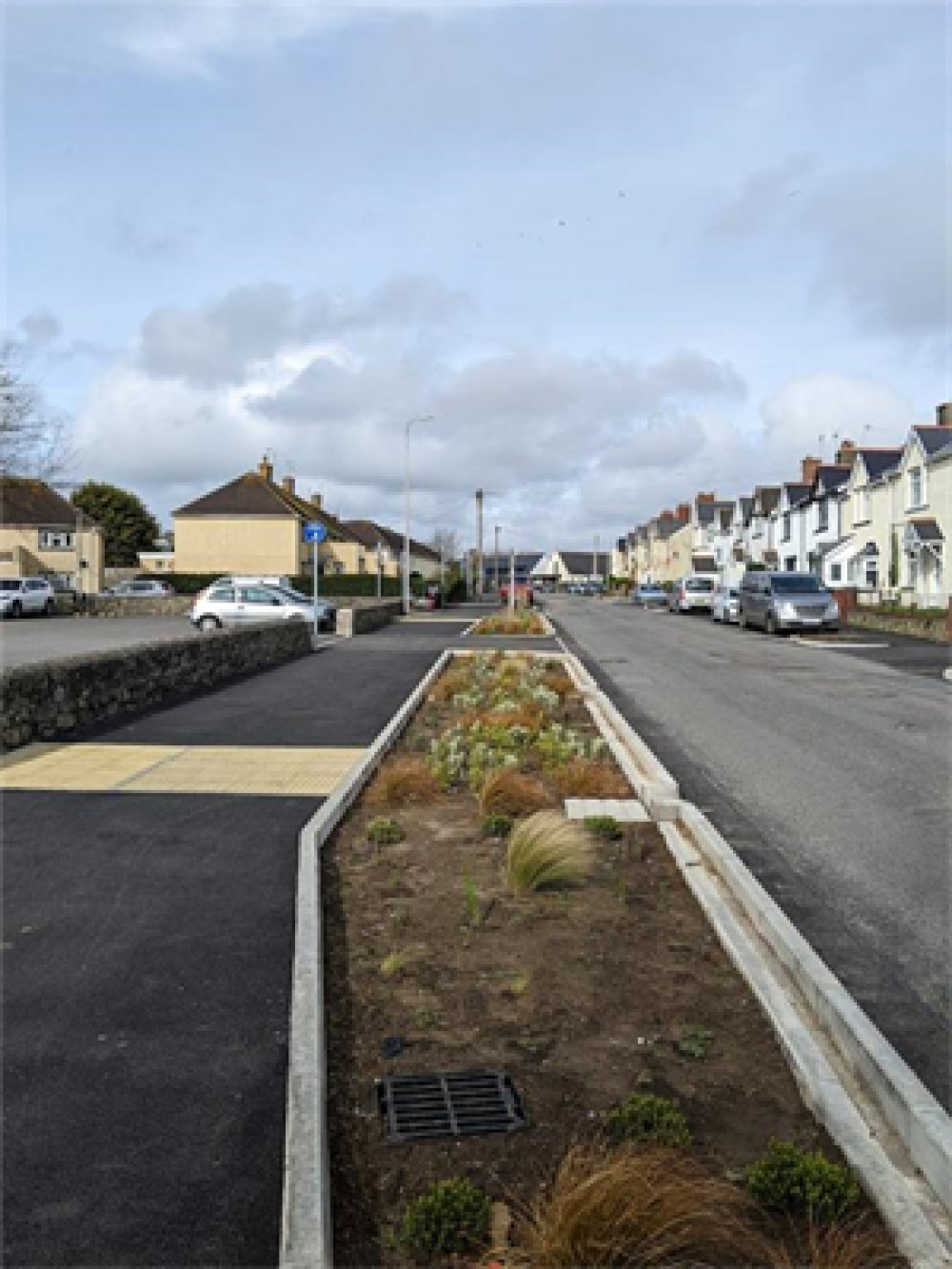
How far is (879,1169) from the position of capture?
10.3 ft

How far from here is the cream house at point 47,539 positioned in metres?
57.8

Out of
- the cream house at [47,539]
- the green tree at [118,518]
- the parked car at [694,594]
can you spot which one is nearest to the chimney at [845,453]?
the parked car at [694,594]

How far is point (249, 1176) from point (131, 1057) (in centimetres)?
98

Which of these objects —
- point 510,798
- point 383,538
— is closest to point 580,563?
point 383,538

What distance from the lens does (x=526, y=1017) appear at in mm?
4332

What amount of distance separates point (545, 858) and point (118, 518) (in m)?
81.6

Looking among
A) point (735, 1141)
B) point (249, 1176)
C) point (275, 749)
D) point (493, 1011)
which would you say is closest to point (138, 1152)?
point (249, 1176)

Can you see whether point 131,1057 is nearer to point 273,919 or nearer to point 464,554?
point 273,919

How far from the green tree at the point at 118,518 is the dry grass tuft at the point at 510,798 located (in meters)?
76.9

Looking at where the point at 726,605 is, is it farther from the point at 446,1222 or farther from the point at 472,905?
the point at 446,1222

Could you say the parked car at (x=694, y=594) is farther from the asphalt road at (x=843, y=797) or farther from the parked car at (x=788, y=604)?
the asphalt road at (x=843, y=797)

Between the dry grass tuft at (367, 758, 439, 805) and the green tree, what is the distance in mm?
76101

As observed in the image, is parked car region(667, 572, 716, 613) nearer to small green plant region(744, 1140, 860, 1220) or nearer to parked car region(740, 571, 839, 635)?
parked car region(740, 571, 839, 635)

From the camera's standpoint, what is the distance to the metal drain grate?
3.46m
